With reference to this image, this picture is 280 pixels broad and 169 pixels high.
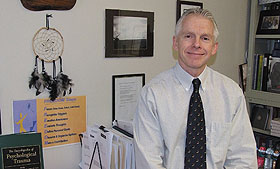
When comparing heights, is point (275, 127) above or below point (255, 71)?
below

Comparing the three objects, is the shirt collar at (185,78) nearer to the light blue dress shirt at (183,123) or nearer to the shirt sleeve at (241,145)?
the light blue dress shirt at (183,123)

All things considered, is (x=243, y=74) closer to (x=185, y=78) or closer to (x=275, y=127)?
(x=275, y=127)

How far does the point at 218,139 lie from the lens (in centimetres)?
151

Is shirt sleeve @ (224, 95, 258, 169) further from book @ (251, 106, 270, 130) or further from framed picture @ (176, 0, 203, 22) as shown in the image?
book @ (251, 106, 270, 130)

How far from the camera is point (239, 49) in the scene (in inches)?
103

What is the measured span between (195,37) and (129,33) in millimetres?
561

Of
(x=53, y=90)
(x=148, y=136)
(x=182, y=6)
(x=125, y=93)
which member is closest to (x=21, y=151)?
(x=53, y=90)

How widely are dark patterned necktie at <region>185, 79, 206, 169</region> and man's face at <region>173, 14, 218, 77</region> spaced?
192mm

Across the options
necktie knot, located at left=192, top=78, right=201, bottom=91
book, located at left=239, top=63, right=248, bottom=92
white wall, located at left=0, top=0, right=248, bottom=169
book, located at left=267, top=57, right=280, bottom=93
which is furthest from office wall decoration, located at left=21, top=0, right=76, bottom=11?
book, located at left=267, top=57, right=280, bottom=93

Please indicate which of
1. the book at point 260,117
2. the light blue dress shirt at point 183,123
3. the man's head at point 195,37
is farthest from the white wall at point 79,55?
the book at point 260,117

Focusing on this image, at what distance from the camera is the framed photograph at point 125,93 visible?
6.12ft

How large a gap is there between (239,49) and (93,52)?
1430 mm

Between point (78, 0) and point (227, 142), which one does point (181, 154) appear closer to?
point (227, 142)

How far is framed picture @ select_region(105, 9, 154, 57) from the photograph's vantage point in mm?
1792
